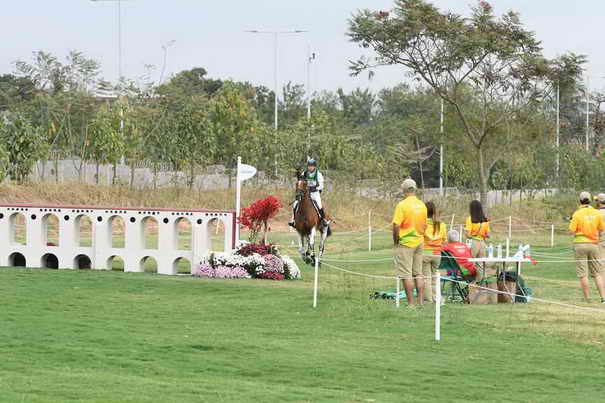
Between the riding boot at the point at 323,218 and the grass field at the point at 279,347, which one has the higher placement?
the riding boot at the point at 323,218

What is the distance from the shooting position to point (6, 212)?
26969mm

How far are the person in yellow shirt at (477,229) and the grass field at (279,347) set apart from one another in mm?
1676

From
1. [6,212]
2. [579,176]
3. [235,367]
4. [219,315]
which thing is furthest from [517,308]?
[579,176]

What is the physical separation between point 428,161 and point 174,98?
24.4 m

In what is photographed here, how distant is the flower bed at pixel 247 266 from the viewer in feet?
79.7

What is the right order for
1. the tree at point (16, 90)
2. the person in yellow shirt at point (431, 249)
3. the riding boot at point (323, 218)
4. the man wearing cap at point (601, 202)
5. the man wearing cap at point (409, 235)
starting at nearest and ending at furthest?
the man wearing cap at point (409, 235)
the person in yellow shirt at point (431, 249)
the man wearing cap at point (601, 202)
the riding boot at point (323, 218)
the tree at point (16, 90)

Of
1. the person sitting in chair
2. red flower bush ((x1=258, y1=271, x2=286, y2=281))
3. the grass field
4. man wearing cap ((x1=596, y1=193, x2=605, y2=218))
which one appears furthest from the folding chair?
red flower bush ((x1=258, y1=271, x2=286, y2=281))

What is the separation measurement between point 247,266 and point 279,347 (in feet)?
35.1

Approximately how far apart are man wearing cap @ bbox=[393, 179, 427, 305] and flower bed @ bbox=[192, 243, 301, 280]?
21.4ft

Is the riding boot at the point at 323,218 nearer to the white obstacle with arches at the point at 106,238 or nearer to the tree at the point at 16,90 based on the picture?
the white obstacle with arches at the point at 106,238

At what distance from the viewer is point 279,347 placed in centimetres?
1380

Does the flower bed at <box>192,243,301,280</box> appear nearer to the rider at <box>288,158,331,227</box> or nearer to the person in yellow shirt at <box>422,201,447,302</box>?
the rider at <box>288,158,331,227</box>

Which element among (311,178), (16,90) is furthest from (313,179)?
(16,90)

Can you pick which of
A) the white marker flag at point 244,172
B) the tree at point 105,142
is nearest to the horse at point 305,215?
the white marker flag at point 244,172
